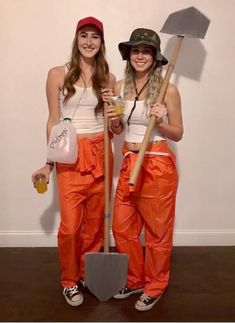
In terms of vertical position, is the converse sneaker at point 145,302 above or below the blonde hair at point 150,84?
below

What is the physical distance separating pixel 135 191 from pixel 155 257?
38cm

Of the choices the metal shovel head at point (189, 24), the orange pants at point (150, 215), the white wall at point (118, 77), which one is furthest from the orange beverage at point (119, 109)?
the white wall at point (118, 77)

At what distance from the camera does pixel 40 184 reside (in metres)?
2.05

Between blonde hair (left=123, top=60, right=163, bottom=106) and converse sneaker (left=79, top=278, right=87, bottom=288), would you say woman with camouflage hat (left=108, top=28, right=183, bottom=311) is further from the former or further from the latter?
converse sneaker (left=79, top=278, right=87, bottom=288)

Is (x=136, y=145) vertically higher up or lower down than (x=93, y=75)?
lower down

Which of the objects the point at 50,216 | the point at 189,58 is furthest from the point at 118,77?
the point at 50,216

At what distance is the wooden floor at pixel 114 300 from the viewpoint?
1.99m

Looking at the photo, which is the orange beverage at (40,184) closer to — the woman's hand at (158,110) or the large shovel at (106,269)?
the large shovel at (106,269)

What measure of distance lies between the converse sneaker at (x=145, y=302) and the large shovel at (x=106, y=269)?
13 cm

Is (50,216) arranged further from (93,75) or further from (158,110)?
(158,110)

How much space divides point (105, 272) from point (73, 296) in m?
0.23

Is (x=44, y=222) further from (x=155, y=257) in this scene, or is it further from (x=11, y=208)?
(x=155, y=257)

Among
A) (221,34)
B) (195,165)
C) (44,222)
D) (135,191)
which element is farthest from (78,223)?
(221,34)

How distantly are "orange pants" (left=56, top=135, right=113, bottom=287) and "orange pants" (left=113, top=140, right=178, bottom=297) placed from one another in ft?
0.43
